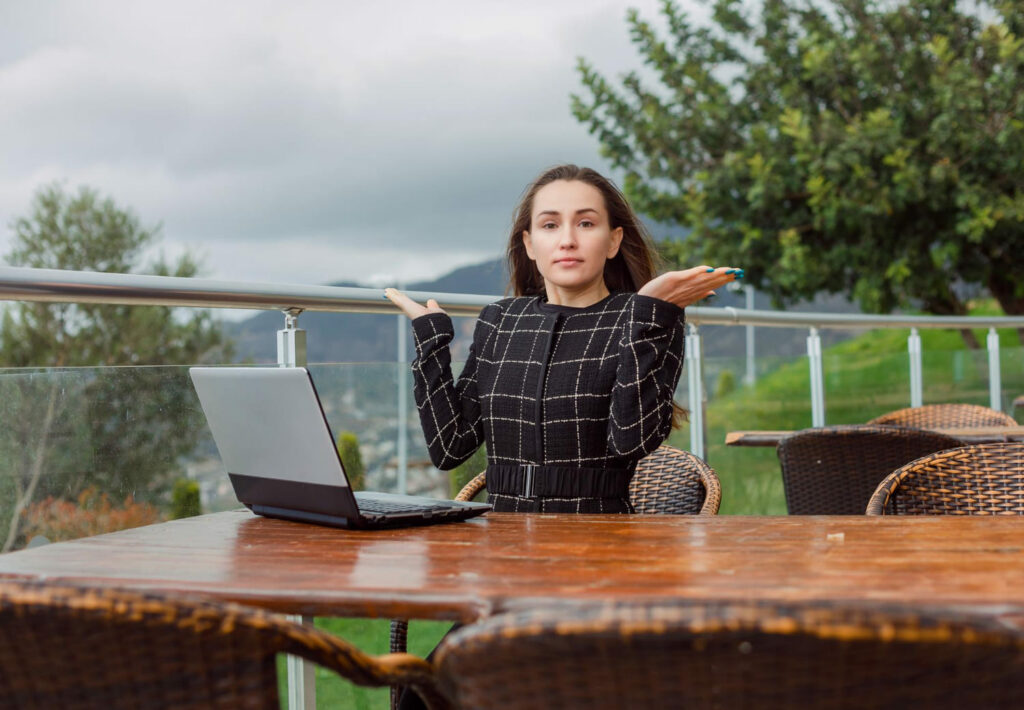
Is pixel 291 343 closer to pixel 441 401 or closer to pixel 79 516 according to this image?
pixel 441 401

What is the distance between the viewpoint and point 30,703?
864 millimetres

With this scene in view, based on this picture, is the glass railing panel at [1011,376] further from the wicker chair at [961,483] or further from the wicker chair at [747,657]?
the wicker chair at [747,657]

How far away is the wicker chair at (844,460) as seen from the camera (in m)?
2.84

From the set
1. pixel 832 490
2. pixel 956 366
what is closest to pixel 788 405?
pixel 956 366

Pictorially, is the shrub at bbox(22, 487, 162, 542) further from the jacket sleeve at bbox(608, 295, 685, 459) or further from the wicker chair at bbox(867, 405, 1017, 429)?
the wicker chair at bbox(867, 405, 1017, 429)

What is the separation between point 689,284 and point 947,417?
2.77 meters

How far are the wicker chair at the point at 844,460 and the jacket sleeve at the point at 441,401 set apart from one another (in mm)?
1194

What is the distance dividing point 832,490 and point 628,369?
1.29 m

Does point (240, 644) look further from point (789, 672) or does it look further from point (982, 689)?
point (982, 689)

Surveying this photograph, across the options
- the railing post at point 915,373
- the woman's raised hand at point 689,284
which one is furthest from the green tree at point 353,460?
the railing post at point 915,373

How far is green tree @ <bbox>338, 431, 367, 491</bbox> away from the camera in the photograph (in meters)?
2.50

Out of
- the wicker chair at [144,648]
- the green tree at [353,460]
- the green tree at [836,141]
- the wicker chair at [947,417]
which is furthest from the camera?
the green tree at [836,141]

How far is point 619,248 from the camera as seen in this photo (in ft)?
7.85

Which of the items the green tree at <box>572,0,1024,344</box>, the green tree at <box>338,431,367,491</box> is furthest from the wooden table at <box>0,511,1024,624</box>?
the green tree at <box>572,0,1024,344</box>
